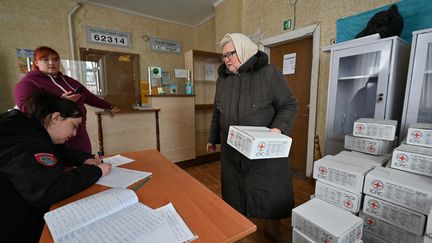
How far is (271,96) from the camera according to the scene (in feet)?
3.71

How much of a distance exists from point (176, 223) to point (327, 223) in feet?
2.58

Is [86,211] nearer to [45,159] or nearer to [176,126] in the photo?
[45,159]

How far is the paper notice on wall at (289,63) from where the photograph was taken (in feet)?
8.46

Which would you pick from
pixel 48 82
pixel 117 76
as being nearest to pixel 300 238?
pixel 48 82

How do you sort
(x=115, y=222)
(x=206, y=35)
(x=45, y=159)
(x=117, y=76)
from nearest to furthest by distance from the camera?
1. (x=115, y=222)
2. (x=45, y=159)
3. (x=117, y=76)
4. (x=206, y=35)

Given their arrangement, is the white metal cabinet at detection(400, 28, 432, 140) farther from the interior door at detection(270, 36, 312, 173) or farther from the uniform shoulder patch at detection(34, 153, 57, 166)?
the uniform shoulder patch at detection(34, 153, 57, 166)

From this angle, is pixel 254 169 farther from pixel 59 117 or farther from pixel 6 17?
pixel 6 17

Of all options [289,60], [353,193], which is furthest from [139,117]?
[353,193]

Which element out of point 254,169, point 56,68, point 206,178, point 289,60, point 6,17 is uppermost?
point 6,17

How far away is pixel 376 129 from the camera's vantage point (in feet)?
4.33

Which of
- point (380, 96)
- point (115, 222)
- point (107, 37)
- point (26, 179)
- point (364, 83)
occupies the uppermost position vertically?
point (107, 37)

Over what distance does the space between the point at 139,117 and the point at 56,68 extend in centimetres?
113

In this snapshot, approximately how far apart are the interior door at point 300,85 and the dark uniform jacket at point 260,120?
1.51m

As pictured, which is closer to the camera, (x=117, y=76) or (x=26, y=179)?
(x=26, y=179)
